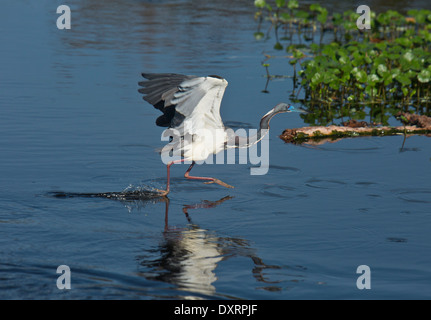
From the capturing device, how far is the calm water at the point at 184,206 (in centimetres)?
583

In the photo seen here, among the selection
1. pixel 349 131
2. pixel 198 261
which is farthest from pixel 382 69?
pixel 198 261

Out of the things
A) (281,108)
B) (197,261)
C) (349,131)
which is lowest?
(197,261)

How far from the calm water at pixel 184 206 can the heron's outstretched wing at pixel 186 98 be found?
83 centimetres

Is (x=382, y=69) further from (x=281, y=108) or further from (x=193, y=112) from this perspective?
(x=193, y=112)

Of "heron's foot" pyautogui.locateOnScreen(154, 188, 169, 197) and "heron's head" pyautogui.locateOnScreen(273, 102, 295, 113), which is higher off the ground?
"heron's head" pyautogui.locateOnScreen(273, 102, 295, 113)

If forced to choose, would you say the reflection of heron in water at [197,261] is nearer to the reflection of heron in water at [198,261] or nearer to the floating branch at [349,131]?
the reflection of heron in water at [198,261]

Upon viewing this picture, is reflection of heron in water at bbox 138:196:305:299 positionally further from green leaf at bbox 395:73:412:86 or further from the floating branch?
green leaf at bbox 395:73:412:86

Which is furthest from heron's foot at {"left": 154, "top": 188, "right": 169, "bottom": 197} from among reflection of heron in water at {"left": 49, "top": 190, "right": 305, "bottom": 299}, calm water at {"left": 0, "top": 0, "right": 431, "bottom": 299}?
reflection of heron in water at {"left": 49, "top": 190, "right": 305, "bottom": 299}

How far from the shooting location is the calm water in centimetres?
583

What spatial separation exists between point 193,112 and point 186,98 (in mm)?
249

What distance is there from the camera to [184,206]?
7.79m

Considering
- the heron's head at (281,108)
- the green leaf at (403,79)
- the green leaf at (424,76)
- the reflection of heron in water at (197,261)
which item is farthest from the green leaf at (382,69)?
the reflection of heron in water at (197,261)
